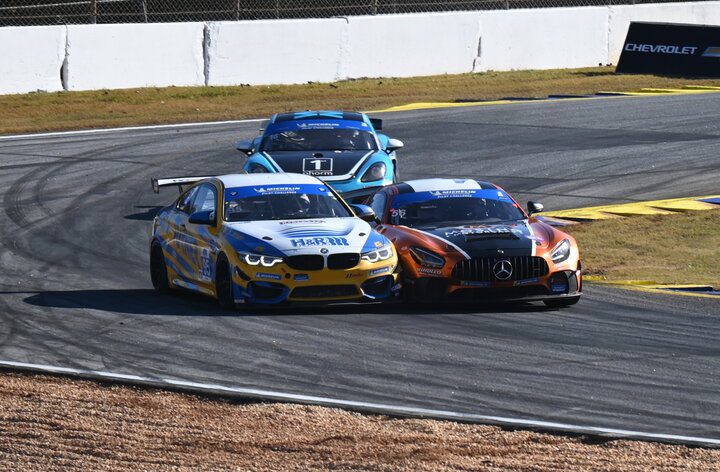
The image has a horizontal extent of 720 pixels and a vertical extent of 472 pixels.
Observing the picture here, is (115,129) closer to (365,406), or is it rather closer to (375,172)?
(375,172)

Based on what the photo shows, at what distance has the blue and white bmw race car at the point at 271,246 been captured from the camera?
13.3 m

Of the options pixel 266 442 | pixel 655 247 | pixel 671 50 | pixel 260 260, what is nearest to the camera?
pixel 266 442

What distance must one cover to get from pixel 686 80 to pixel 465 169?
11.8 metres

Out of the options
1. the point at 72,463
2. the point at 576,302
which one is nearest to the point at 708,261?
the point at 576,302

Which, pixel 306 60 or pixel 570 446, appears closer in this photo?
pixel 570 446

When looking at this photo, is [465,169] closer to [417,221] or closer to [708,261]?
[708,261]

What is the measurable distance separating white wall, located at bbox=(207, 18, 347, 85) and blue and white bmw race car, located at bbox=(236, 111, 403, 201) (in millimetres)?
9957

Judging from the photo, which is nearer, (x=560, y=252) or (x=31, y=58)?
(x=560, y=252)

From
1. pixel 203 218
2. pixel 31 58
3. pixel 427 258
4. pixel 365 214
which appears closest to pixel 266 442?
pixel 427 258

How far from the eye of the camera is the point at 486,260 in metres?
13.6

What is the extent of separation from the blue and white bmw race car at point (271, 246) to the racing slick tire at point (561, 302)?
1561 mm

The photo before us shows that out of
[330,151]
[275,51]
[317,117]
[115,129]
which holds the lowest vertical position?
[115,129]

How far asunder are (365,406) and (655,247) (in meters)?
8.60

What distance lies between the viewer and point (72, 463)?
8.43 m
